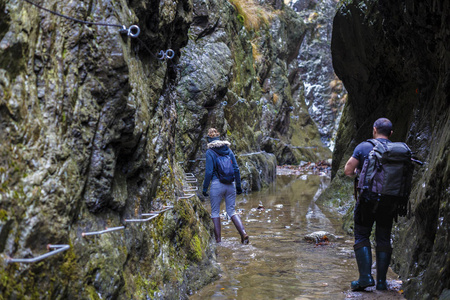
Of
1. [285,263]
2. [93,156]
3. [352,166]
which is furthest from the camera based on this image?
[285,263]

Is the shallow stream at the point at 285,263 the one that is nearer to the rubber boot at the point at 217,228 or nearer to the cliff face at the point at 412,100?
the rubber boot at the point at 217,228

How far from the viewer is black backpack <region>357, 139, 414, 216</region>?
4.63 meters

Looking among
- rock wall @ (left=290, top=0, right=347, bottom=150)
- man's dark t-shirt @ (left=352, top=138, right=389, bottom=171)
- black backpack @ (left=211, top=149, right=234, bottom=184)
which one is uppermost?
rock wall @ (left=290, top=0, right=347, bottom=150)

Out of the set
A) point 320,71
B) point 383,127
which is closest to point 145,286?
point 383,127

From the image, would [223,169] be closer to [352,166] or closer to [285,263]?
[285,263]

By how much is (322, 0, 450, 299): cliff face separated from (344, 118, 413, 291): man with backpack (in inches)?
12.4

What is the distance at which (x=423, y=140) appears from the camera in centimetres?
650

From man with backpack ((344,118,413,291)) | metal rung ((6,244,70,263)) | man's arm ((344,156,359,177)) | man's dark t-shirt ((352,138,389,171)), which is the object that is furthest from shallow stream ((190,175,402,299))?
metal rung ((6,244,70,263))

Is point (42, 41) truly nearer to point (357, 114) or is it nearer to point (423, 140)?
point (423, 140)

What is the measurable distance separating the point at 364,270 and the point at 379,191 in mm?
965

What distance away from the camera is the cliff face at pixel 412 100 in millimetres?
4352

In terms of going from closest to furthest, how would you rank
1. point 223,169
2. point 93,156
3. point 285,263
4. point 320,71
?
point 93,156
point 285,263
point 223,169
point 320,71

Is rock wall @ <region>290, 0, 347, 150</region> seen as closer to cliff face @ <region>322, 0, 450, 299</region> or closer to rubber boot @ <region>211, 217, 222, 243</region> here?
cliff face @ <region>322, 0, 450, 299</region>

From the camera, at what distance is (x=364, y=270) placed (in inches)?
192
